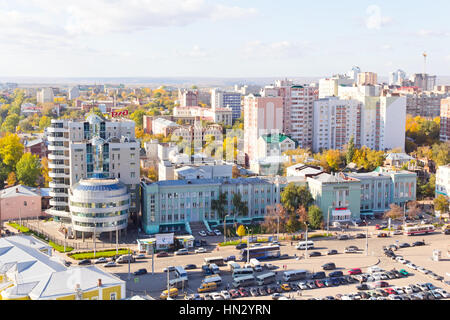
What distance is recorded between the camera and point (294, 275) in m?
9.09

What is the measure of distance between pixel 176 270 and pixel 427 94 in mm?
27243

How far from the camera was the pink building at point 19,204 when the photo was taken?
44.2 feet

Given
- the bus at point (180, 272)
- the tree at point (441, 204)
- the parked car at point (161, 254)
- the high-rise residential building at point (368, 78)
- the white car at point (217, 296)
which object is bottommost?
the parked car at point (161, 254)

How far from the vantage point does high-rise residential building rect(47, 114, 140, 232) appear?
12.4 meters

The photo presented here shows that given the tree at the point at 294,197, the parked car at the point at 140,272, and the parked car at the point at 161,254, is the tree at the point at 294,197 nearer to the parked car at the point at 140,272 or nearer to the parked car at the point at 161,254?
the parked car at the point at 161,254

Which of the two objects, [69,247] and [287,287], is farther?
[69,247]

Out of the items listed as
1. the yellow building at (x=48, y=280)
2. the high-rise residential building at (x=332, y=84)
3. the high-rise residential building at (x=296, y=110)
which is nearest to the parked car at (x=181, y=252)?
the yellow building at (x=48, y=280)

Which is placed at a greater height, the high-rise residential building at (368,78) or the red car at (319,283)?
the high-rise residential building at (368,78)

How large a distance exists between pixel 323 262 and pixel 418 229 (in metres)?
3.43

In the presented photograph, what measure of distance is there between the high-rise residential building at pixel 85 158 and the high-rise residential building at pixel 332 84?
62.7 ft

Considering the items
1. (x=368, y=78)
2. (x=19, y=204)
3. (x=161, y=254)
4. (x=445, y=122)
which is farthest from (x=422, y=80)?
(x=161, y=254)

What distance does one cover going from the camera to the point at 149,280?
909 centimetres
